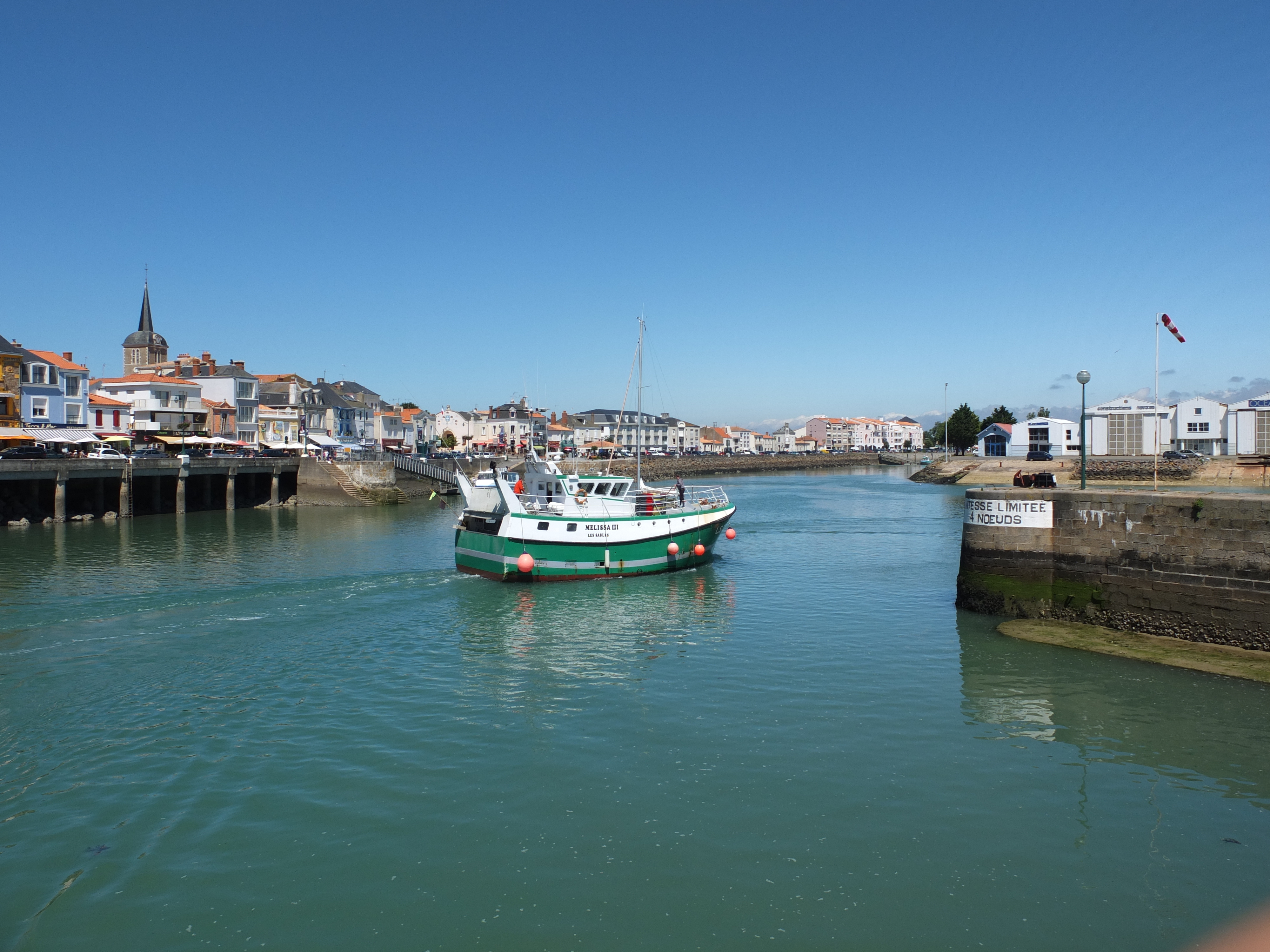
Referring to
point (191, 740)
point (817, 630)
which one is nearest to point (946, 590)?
point (817, 630)

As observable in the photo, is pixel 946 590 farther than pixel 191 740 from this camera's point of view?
Yes

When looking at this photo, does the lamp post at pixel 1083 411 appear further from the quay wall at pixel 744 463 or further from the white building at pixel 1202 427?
the quay wall at pixel 744 463

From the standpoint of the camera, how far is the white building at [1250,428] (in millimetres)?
76688

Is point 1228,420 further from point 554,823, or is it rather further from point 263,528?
point 554,823

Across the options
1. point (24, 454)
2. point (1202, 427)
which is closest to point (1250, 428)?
point (1202, 427)

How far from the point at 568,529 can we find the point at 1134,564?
18.9 m

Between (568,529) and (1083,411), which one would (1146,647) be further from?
(568,529)

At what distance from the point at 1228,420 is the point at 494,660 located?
8448 centimetres

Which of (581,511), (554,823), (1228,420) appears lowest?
(554,823)

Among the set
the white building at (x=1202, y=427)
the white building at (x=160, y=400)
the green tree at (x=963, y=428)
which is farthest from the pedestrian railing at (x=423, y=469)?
the green tree at (x=963, y=428)

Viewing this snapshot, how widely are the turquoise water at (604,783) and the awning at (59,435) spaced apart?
38203 millimetres

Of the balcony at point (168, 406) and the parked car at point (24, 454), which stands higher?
the balcony at point (168, 406)

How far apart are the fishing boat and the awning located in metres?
38.9

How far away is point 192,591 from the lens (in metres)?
28.5
